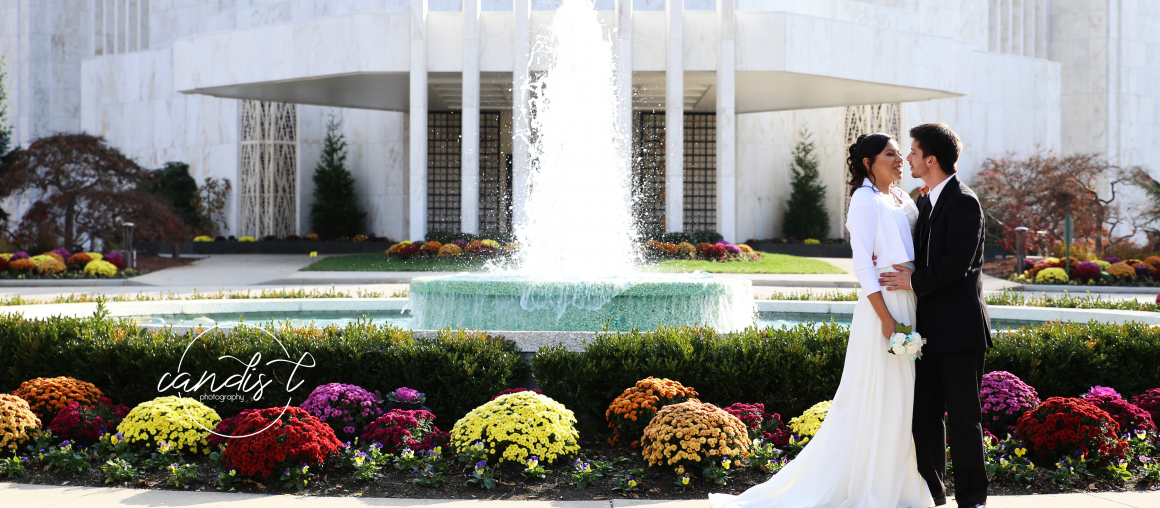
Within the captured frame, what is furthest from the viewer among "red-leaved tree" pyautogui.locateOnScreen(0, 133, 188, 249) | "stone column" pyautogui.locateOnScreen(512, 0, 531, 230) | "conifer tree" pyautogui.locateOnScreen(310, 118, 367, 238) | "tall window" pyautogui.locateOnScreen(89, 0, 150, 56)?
"tall window" pyautogui.locateOnScreen(89, 0, 150, 56)

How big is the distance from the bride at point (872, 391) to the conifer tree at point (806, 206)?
2696 centimetres

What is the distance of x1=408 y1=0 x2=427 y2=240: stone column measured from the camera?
942 inches

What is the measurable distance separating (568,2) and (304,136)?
1553 centimetres

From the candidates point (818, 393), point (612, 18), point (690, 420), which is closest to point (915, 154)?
point (690, 420)

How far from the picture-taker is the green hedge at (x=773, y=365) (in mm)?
5559

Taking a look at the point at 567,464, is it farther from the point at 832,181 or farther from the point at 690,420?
the point at 832,181

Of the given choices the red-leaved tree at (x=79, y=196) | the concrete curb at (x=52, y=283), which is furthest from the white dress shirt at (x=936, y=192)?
the red-leaved tree at (x=79, y=196)

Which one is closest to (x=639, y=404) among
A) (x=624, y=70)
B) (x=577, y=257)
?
(x=577, y=257)

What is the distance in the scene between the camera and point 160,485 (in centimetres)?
446

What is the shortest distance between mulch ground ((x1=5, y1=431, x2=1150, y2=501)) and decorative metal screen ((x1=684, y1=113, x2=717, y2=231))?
88.9 feet

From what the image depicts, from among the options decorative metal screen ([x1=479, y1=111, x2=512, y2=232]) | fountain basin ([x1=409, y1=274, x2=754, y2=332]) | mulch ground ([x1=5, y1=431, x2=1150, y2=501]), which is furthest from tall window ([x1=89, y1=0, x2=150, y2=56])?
mulch ground ([x1=5, y1=431, x2=1150, y2=501])

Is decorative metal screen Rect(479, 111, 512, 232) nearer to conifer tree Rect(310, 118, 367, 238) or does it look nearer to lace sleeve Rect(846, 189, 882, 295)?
conifer tree Rect(310, 118, 367, 238)

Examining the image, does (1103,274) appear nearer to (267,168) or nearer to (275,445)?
(275,445)

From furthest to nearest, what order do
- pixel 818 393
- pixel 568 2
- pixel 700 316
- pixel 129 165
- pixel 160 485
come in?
pixel 129 165
pixel 568 2
pixel 700 316
pixel 818 393
pixel 160 485
